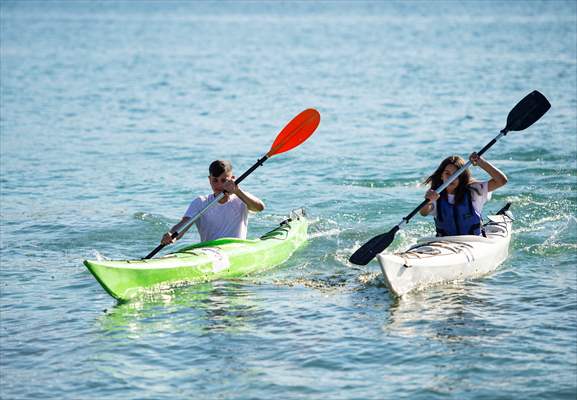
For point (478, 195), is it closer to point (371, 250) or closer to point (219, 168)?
point (371, 250)

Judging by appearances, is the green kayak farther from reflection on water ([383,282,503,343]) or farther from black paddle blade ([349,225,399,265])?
reflection on water ([383,282,503,343])

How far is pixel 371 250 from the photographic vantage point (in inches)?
344

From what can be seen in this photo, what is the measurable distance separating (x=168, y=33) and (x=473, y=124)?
3199 cm

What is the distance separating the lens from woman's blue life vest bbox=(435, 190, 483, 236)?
29.1 ft

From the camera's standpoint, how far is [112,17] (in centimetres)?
6194

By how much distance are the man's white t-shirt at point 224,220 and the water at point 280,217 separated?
52 centimetres

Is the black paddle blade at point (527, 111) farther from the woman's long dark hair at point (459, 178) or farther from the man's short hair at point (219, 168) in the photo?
the man's short hair at point (219, 168)

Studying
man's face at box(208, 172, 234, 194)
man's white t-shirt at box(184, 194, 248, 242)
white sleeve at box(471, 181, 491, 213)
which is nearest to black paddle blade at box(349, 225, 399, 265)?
white sleeve at box(471, 181, 491, 213)

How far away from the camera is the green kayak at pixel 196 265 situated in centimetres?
805

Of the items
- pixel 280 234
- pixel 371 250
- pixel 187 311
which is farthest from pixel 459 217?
pixel 187 311

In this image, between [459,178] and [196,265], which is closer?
[196,265]

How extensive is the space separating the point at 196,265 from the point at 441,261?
2136mm

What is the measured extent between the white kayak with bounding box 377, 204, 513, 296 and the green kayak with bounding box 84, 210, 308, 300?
155 centimetres

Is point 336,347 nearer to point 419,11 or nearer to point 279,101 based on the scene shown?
point 279,101
